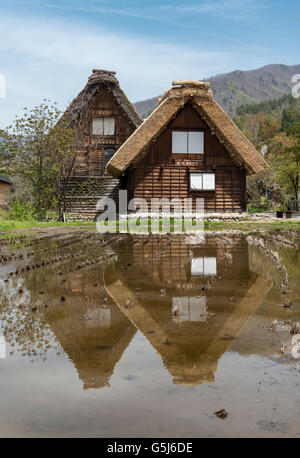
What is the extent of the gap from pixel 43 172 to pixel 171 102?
7.91 meters

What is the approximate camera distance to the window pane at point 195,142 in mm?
27922

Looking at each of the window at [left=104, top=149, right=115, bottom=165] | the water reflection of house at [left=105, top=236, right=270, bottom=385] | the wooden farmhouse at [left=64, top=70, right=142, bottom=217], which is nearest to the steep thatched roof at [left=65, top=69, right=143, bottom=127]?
the wooden farmhouse at [left=64, top=70, right=142, bottom=217]

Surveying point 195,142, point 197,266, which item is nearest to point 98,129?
point 195,142

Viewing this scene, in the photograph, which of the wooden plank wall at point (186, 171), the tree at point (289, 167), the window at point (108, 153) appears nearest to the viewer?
the wooden plank wall at point (186, 171)

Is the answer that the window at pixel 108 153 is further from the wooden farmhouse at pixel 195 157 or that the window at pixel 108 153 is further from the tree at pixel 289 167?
the tree at pixel 289 167

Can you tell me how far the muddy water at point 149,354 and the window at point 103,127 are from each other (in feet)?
84.0

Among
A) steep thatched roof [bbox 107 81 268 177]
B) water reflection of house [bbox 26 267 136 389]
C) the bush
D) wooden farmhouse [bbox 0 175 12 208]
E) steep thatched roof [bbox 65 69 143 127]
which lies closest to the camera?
water reflection of house [bbox 26 267 136 389]

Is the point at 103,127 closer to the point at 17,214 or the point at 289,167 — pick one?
the point at 17,214

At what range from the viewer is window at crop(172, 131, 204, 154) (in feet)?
91.5

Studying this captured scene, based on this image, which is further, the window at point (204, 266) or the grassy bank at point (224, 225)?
the grassy bank at point (224, 225)

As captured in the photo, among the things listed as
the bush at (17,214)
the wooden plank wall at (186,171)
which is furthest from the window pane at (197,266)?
the wooden plank wall at (186,171)

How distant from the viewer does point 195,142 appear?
1101 inches

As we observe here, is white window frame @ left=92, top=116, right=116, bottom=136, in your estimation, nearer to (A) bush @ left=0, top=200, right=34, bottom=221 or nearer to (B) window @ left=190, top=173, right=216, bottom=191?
(B) window @ left=190, top=173, right=216, bottom=191

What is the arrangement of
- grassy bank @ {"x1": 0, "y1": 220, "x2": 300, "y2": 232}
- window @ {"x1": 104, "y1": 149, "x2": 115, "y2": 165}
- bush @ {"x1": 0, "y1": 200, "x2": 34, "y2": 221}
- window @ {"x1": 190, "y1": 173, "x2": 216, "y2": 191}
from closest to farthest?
grassy bank @ {"x1": 0, "y1": 220, "x2": 300, "y2": 232}
bush @ {"x1": 0, "y1": 200, "x2": 34, "y2": 221}
window @ {"x1": 190, "y1": 173, "x2": 216, "y2": 191}
window @ {"x1": 104, "y1": 149, "x2": 115, "y2": 165}
